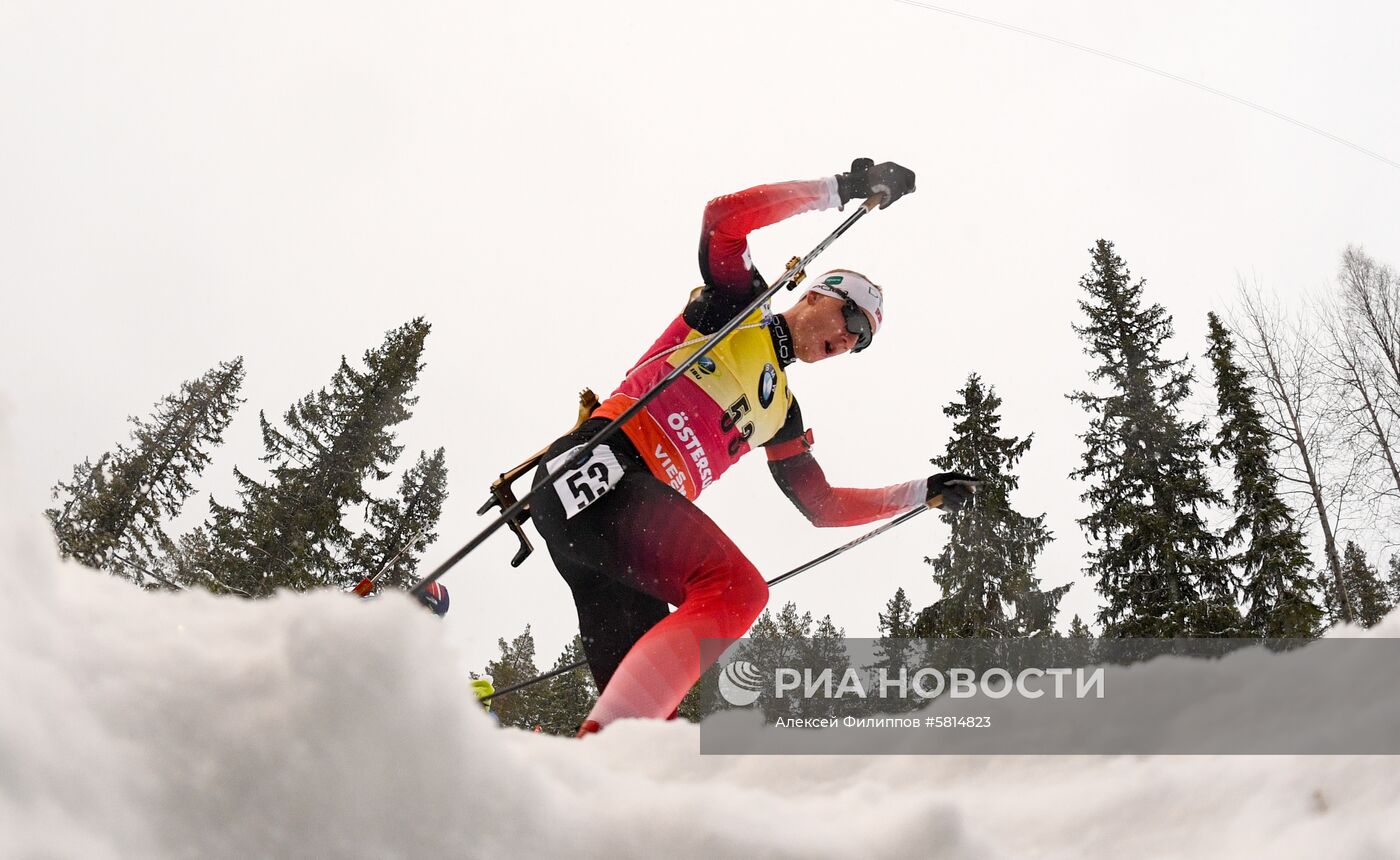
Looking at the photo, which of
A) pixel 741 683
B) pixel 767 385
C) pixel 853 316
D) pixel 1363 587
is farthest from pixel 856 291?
pixel 1363 587

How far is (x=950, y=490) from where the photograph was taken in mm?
3510

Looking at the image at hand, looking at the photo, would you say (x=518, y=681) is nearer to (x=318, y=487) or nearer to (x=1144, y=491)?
(x=318, y=487)

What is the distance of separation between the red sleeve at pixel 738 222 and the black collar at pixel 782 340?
23 cm

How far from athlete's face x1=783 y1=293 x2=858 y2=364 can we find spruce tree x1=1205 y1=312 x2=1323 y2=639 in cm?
1510

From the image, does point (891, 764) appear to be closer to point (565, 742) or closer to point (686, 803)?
point (565, 742)

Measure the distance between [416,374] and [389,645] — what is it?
70.5 feet

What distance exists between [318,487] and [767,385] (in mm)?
17937

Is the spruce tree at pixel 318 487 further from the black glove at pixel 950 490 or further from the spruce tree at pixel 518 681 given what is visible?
the black glove at pixel 950 490

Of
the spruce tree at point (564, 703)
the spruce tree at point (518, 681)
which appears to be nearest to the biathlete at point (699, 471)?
the spruce tree at point (518, 681)

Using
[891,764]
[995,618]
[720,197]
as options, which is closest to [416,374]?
[995,618]

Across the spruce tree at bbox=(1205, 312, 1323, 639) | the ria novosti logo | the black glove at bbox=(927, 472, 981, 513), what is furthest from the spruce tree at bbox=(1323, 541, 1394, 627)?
the ria novosti logo

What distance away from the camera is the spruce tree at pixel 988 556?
17.1m

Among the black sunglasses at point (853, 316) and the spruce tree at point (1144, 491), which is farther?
the spruce tree at point (1144, 491)

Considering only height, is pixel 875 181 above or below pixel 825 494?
above
